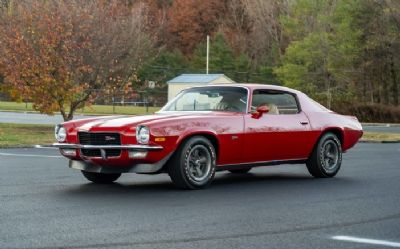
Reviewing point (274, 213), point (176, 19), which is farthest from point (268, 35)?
point (274, 213)

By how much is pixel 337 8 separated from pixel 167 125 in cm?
4784

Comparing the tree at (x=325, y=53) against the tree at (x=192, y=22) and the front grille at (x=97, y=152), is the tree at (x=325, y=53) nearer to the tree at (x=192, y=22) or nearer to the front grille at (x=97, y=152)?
the tree at (x=192, y=22)

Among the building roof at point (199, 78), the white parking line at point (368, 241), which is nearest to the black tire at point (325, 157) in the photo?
the white parking line at point (368, 241)

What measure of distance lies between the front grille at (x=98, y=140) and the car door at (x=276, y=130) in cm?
196

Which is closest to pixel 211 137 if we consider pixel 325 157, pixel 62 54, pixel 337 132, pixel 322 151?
pixel 322 151

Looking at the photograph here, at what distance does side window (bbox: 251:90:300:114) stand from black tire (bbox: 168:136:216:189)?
1.30 metres

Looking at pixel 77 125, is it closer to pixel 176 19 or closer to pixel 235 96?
pixel 235 96

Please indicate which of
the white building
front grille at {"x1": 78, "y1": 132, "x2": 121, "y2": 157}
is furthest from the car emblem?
the white building

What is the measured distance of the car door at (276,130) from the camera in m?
10.6

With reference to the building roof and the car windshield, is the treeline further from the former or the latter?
the car windshield

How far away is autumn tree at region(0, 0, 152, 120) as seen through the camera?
25875mm

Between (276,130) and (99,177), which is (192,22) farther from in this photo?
(99,177)

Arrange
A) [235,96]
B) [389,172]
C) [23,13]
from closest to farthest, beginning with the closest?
[235,96], [389,172], [23,13]

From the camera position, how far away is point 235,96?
1095cm
